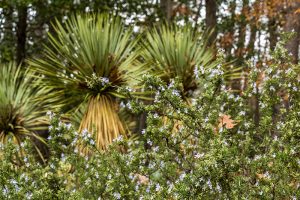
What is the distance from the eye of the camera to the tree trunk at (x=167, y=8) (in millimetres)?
11334

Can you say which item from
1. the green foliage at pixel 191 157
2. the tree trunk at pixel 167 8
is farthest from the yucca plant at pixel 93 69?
the tree trunk at pixel 167 8

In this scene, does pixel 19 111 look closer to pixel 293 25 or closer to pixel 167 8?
Answer: pixel 293 25

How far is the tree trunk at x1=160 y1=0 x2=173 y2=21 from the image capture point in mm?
11334

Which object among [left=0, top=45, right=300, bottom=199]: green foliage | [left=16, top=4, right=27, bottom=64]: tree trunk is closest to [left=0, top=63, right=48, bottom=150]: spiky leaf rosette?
[left=16, top=4, right=27, bottom=64]: tree trunk

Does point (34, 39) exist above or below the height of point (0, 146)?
above

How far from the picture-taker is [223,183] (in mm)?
3418

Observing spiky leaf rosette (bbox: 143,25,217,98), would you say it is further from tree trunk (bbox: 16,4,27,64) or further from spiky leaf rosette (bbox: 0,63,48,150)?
tree trunk (bbox: 16,4,27,64)

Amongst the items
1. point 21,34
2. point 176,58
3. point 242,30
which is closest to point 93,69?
point 176,58

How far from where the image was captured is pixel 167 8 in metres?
11.6

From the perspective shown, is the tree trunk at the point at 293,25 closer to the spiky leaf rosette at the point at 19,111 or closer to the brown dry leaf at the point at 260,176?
the spiky leaf rosette at the point at 19,111

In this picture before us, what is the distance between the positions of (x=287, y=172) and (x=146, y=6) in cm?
830

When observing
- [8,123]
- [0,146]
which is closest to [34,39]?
[8,123]

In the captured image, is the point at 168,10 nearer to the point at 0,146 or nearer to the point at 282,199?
the point at 0,146

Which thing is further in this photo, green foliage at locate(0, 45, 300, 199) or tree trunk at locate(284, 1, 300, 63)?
tree trunk at locate(284, 1, 300, 63)
